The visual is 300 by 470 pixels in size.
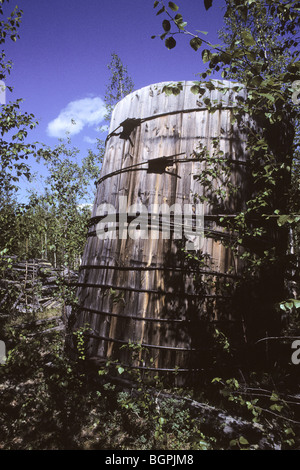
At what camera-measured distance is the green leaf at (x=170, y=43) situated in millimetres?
2729

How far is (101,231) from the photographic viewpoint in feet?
20.7

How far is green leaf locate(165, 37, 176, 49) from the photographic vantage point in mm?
2729

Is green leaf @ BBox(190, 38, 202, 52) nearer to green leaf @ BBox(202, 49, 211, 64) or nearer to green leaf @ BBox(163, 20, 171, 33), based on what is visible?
green leaf @ BBox(202, 49, 211, 64)

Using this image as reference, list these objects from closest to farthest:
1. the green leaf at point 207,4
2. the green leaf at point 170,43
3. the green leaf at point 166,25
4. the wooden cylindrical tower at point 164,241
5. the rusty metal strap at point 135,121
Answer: the green leaf at point 207,4 < the green leaf at point 166,25 < the green leaf at point 170,43 < the wooden cylindrical tower at point 164,241 < the rusty metal strap at point 135,121

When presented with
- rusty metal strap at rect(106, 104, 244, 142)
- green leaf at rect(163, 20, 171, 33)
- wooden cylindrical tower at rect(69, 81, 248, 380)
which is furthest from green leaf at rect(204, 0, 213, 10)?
rusty metal strap at rect(106, 104, 244, 142)

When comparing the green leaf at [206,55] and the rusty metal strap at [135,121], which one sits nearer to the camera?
the green leaf at [206,55]

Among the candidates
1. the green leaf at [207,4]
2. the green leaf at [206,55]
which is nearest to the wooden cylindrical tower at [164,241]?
the green leaf at [206,55]

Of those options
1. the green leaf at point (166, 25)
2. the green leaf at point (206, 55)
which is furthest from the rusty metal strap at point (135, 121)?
the green leaf at point (166, 25)

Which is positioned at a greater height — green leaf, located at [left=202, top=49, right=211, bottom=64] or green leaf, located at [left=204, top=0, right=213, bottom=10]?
green leaf, located at [left=204, top=0, right=213, bottom=10]

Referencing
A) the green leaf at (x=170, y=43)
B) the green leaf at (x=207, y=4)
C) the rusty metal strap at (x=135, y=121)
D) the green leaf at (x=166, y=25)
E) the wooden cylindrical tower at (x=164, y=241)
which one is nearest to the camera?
the green leaf at (x=207, y=4)

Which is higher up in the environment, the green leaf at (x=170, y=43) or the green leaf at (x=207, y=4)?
the green leaf at (x=207, y=4)

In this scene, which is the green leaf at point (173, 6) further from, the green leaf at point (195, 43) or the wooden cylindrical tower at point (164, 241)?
the wooden cylindrical tower at point (164, 241)

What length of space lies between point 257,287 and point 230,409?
2.44m
